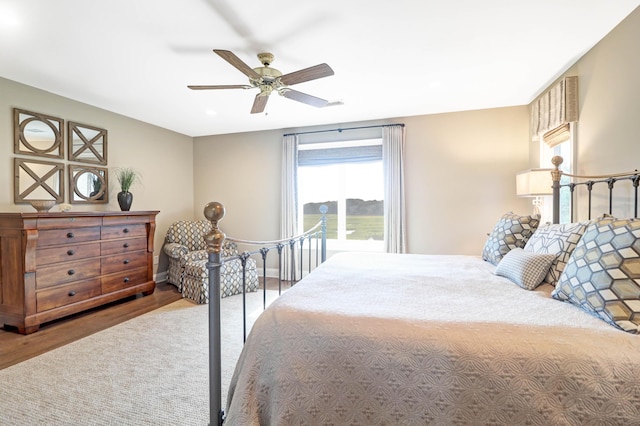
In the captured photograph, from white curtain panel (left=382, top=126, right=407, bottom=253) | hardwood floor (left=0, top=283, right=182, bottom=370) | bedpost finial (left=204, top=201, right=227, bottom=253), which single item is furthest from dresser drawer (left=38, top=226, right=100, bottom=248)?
white curtain panel (left=382, top=126, right=407, bottom=253)

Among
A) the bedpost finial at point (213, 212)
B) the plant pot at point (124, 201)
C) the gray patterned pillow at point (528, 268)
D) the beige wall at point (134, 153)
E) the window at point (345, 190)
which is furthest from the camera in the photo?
the window at point (345, 190)

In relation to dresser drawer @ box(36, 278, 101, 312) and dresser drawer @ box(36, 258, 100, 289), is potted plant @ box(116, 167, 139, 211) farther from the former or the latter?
dresser drawer @ box(36, 278, 101, 312)

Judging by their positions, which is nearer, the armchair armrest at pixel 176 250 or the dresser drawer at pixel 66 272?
the dresser drawer at pixel 66 272

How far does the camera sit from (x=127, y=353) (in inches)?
91.0

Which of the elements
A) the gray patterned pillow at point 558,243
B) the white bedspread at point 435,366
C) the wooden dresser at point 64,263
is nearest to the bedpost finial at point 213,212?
the white bedspread at point 435,366

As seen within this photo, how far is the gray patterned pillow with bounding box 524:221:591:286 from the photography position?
5.23ft

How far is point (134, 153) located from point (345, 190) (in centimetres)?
315

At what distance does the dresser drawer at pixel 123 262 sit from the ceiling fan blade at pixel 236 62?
2.77 m

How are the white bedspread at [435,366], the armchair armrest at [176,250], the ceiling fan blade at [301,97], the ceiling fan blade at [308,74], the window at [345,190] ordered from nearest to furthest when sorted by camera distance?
1. the white bedspread at [435,366]
2. the ceiling fan blade at [308,74]
3. the ceiling fan blade at [301,97]
4. the armchair armrest at [176,250]
5. the window at [345,190]

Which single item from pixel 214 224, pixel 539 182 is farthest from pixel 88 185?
pixel 539 182

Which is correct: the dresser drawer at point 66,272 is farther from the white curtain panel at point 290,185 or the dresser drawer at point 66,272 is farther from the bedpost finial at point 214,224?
the bedpost finial at point 214,224

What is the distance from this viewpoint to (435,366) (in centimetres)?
96

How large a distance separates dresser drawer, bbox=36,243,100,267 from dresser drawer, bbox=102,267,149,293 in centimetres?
33

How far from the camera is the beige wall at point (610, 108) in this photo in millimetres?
2008
